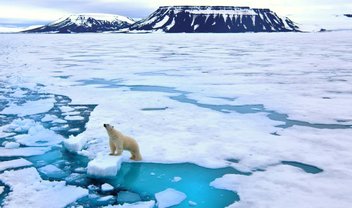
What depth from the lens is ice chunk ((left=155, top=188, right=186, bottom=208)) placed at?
196 inches

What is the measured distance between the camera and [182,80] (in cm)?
1570

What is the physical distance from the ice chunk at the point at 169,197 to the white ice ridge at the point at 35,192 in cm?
96

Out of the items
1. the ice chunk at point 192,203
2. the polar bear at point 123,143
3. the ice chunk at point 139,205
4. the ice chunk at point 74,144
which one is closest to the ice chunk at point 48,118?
the ice chunk at point 74,144

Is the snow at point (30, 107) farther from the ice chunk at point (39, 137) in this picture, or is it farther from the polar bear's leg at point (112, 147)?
the polar bear's leg at point (112, 147)

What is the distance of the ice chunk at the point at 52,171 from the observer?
5.80 metres

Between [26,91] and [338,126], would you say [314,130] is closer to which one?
[338,126]

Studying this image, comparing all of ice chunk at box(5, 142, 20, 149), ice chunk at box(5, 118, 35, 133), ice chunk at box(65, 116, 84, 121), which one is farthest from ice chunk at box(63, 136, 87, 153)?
ice chunk at box(65, 116, 84, 121)

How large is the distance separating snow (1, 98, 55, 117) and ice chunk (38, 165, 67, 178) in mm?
3792

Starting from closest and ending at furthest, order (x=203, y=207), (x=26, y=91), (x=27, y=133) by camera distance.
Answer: (x=203, y=207) < (x=27, y=133) < (x=26, y=91)

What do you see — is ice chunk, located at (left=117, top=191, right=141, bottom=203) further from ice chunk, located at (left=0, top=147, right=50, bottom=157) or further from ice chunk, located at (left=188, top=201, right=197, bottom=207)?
ice chunk, located at (left=0, top=147, right=50, bottom=157)

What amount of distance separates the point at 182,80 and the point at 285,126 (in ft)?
25.1

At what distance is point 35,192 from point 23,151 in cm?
195

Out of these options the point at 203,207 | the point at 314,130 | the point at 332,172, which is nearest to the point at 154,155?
the point at 203,207

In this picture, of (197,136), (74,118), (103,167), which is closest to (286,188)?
(103,167)
